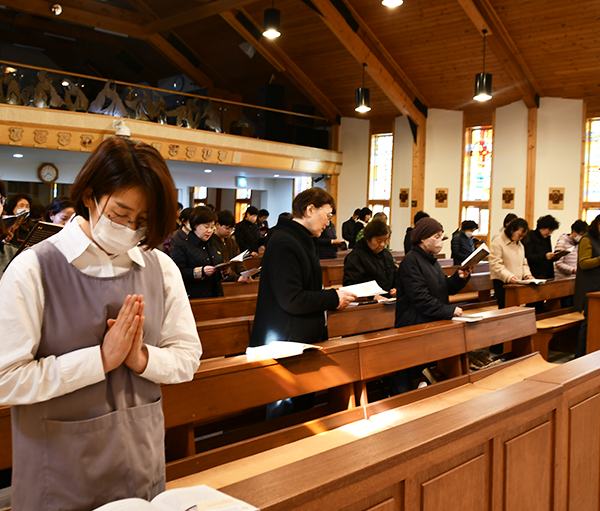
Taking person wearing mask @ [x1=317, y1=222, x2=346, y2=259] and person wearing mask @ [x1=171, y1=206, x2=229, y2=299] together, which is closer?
person wearing mask @ [x1=171, y1=206, x2=229, y2=299]

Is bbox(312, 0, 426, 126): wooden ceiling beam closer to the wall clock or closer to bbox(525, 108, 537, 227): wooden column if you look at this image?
bbox(525, 108, 537, 227): wooden column

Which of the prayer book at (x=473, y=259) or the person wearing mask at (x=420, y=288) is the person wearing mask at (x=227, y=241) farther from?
the prayer book at (x=473, y=259)

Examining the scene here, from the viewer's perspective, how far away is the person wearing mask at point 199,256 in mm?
4117

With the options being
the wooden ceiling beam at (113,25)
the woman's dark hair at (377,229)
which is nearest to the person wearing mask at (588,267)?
the woman's dark hair at (377,229)

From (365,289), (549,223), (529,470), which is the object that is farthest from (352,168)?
(529,470)

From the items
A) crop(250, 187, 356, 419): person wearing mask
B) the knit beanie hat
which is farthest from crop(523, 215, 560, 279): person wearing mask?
crop(250, 187, 356, 419): person wearing mask

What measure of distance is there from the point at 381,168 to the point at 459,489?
13.2 m

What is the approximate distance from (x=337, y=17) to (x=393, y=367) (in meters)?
8.80

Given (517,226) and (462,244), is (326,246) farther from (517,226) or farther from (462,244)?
(517,226)

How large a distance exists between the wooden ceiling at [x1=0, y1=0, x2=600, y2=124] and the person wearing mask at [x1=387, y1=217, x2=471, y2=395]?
6980 mm

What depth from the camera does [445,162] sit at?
1295cm

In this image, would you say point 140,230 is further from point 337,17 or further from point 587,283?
point 337,17

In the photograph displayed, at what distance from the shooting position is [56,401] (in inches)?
45.5

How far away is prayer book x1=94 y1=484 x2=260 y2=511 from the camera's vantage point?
106cm
